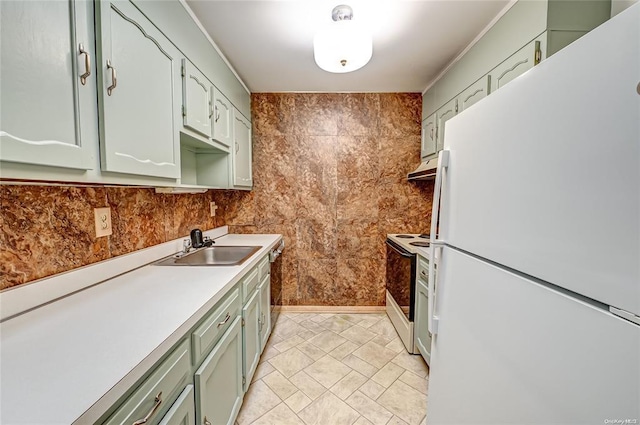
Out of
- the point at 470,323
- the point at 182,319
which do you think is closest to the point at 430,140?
the point at 470,323

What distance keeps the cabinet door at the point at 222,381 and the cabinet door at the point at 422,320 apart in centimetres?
128

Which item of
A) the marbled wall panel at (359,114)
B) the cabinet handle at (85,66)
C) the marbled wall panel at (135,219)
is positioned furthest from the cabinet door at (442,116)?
the marbled wall panel at (135,219)

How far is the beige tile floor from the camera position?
1.49 meters

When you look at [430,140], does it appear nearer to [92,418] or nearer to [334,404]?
[334,404]

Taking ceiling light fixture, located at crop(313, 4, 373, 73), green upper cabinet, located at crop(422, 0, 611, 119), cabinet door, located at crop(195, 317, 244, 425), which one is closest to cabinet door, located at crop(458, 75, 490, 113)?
green upper cabinet, located at crop(422, 0, 611, 119)

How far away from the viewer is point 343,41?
4.75 feet

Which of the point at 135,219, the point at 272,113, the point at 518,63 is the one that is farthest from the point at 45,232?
the point at 518,63

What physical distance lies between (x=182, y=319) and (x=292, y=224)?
200cm

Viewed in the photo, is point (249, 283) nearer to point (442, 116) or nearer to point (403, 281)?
point (403, 281)

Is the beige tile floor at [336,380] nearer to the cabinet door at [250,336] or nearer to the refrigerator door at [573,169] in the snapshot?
the cabinet door at [250,336]

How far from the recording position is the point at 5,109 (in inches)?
23.3

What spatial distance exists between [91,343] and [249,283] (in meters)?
0.88

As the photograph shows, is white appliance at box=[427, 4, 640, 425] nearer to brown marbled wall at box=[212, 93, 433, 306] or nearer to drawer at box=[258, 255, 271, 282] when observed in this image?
drawer at box=[258, 255, 271, 282]

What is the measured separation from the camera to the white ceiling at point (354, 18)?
4.85 ft
